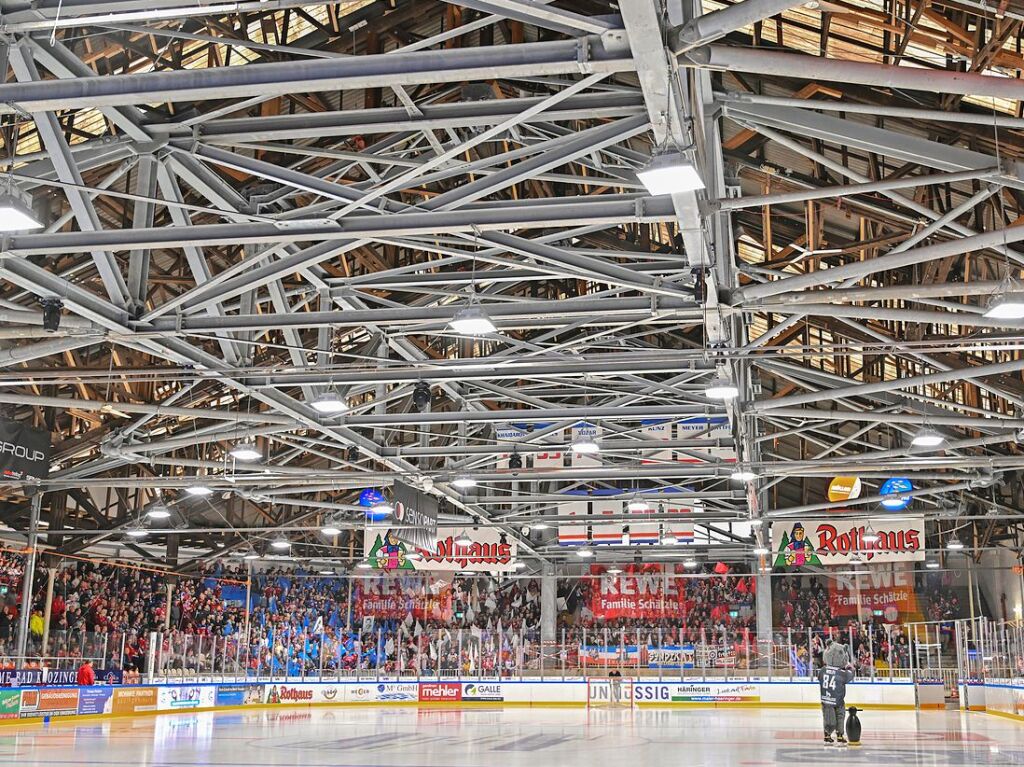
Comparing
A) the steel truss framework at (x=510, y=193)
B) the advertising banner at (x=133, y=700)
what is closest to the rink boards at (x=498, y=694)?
the advertising banner at (x=133, y=700)

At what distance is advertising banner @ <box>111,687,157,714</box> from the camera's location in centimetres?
3319

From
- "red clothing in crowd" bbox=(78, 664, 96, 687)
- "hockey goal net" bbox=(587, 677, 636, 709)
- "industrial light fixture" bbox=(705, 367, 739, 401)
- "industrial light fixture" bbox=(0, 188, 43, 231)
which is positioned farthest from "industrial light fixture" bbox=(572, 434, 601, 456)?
"hockey goal net" bbox=(587, 677, 636, 709)

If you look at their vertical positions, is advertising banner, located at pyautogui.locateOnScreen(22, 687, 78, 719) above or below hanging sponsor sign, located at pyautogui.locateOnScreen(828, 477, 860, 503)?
below

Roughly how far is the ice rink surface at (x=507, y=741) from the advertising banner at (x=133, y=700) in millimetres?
1102

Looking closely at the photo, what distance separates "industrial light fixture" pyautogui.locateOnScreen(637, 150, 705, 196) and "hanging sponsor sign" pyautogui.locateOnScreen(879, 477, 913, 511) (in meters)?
22.7

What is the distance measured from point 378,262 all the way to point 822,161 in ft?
29.9

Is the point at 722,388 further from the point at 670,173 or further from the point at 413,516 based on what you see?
the point at 413,516

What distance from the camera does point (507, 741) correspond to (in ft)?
72.6

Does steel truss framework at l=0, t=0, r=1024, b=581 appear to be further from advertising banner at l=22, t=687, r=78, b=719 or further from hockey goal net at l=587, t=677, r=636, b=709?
hockey goal net at l=587, t=677, r=636, b=709

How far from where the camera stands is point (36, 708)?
29062 mm

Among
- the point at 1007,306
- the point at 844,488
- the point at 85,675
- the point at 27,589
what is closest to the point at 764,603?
the point at 844,488

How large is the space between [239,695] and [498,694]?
933 cm

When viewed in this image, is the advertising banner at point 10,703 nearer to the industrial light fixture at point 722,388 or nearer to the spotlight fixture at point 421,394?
the spotlight fixture at point 421,394

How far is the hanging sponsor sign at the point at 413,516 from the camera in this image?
2605 cm
